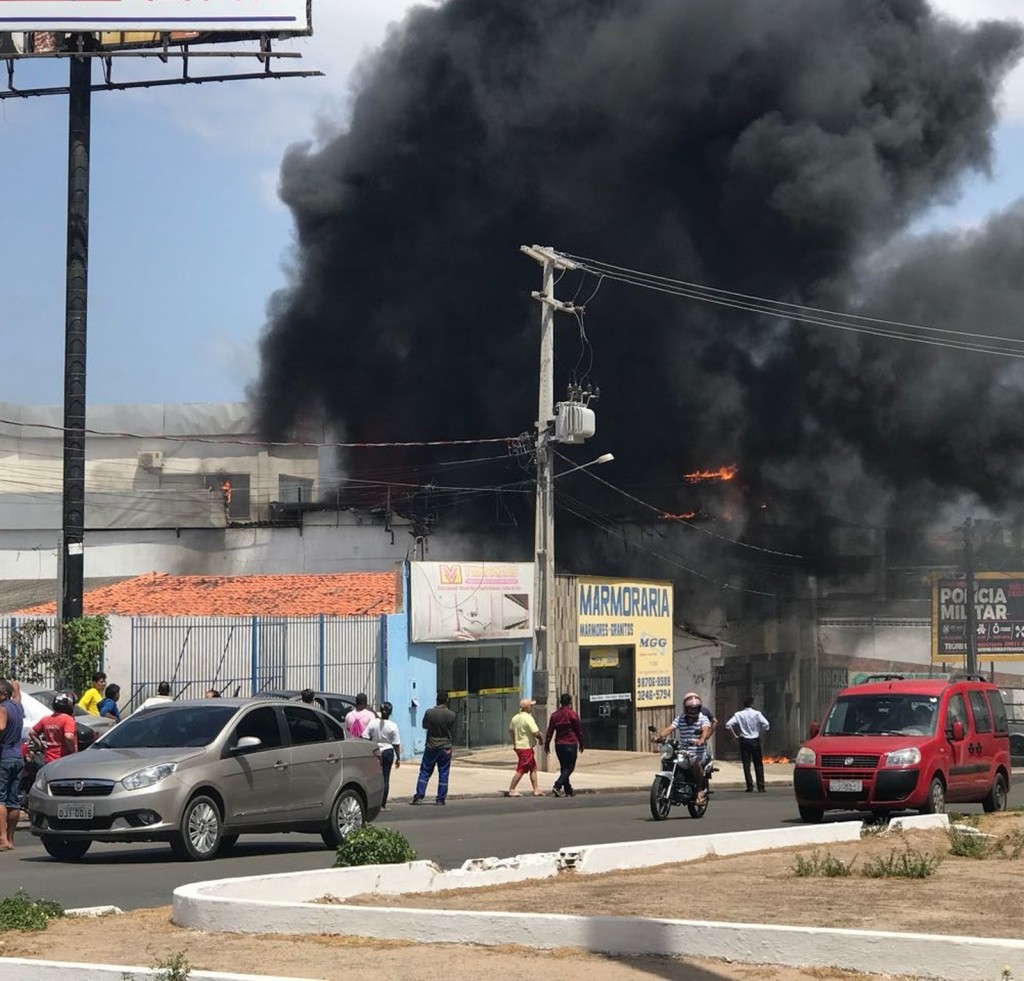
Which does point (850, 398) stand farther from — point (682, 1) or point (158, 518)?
point (158, 518)

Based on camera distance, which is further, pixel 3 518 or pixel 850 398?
pixel 3 518

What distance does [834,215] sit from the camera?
50.7 m

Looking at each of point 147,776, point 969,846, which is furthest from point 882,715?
point 147,776

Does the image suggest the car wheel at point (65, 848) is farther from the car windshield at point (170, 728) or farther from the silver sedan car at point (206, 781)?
the car windshield at point (170, 728)

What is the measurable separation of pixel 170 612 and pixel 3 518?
935 inches

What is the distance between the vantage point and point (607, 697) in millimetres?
39875

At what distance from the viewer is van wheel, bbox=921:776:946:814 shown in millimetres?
17250

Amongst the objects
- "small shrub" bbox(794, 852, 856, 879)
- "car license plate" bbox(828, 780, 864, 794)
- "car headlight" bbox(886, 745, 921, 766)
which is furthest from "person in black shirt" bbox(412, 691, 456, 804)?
"small shrub" bbox(794, 852, 856, 879)

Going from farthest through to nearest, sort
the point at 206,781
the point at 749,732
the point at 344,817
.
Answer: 1. the point at 749,732
2. the point at 344,817
3. the point at 206,781

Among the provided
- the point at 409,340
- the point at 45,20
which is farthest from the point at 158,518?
the point at 45,20

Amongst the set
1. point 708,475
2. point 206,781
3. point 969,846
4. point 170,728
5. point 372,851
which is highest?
point 708,475

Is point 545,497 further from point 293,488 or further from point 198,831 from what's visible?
point 293,488

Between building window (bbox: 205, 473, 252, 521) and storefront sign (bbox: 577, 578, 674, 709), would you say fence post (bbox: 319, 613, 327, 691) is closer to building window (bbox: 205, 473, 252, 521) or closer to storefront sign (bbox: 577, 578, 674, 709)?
storefront sign (bbox: 577, 578, 674, 709)

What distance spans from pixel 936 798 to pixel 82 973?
1252 cm
